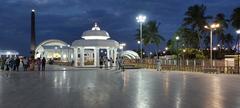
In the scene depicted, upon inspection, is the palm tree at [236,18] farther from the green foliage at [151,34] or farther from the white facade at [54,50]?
the white facade at [54,50]

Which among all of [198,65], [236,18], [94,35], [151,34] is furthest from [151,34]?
[198,65]

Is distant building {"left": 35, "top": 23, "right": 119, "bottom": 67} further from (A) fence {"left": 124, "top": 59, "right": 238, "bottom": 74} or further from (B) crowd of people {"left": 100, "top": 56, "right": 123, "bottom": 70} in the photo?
(A) fence {"left": 124, "top": 59, "right": 238, "bottom": 74}

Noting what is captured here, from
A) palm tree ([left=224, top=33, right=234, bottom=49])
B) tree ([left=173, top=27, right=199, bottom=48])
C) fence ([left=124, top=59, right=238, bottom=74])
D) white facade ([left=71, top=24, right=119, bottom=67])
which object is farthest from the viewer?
palm tree ([left=224, top=33, right=234, bottom=49])

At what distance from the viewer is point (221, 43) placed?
15000 cm

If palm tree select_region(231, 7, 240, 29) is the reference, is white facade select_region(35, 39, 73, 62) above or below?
below

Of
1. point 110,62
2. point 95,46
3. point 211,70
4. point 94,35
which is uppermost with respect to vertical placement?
point 94,35

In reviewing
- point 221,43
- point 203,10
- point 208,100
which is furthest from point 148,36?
point 208,100

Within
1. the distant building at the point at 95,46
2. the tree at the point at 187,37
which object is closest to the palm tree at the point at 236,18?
the tree at the point at 187,37

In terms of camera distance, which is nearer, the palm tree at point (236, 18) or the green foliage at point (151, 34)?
the palm tree at point (236, 18)

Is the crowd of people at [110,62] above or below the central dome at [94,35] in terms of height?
below

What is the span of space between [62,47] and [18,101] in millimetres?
85156

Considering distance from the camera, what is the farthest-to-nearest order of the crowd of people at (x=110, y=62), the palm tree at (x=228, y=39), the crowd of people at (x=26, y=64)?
the palm tree at (x=228, y=39), the crowd of people at (x=110, y=62), the crowd of people at (x=26, y=64)

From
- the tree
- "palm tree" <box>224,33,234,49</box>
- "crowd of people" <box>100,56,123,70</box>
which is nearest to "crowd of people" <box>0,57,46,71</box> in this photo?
"crowd of people" <box>100,56,123,70</box>

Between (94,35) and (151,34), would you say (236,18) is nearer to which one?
(151,34)
